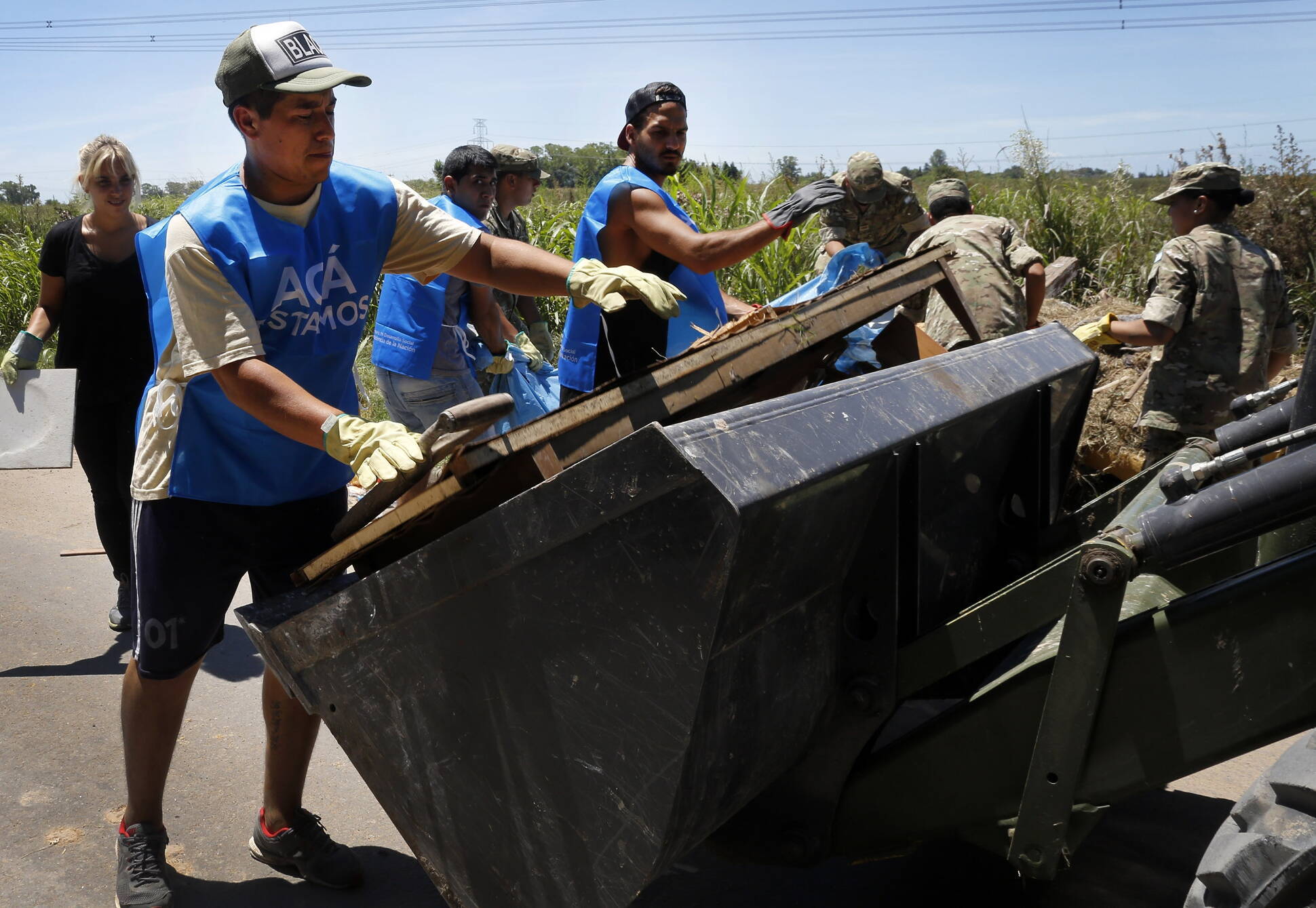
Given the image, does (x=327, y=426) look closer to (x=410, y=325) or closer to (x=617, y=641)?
(x=617, y=641)

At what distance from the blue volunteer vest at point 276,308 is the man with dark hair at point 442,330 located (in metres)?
1.90

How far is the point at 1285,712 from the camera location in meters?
1.84

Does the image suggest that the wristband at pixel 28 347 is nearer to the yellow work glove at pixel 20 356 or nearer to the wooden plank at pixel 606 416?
the yellow work glove at pixel 20 356

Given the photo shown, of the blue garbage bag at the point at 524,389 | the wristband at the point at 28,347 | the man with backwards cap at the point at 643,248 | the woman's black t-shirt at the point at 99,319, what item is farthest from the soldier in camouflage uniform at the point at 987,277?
the wristband at the point at 28,347

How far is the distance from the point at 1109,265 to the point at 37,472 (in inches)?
310

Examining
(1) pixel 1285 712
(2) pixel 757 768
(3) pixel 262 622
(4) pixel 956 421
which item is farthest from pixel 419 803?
(1) pixel 1285 712

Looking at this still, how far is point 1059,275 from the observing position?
750cm

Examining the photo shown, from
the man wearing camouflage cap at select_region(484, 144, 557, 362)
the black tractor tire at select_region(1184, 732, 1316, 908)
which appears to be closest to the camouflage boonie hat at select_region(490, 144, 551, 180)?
the man wearing camouflage cap at select_region(484, 144, 557, 362)

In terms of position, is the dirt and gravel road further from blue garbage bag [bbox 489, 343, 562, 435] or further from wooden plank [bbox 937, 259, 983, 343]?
blue garbage bag [bbox 489, 343, 562, 435]

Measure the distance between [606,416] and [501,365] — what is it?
3.57 m

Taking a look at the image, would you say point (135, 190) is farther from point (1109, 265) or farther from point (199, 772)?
point (1109, 265)

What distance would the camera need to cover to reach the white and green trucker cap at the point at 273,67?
8.07ft

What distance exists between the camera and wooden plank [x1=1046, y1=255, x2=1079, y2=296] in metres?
7.44

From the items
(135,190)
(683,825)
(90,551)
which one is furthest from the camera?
(90,551)
